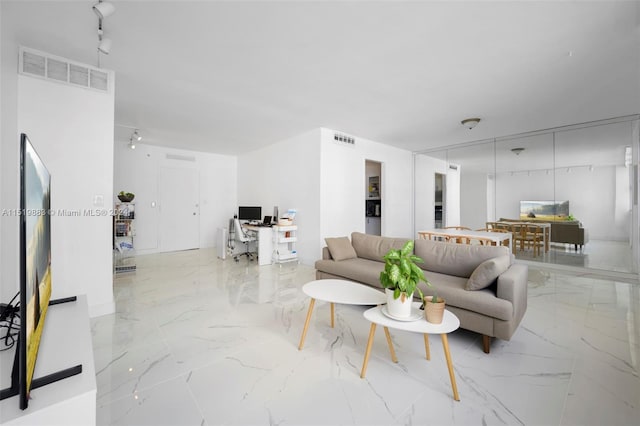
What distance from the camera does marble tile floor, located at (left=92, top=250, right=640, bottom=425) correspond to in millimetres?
1567

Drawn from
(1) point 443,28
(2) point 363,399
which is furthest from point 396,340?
(1) point 443,28

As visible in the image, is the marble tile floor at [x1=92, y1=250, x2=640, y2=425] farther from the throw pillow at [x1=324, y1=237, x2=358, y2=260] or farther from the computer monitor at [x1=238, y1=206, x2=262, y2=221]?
the computer monitor at [x1=238, y1=206, x2=262, y2=221]

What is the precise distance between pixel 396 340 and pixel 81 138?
3772 mm

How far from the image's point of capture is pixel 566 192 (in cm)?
544

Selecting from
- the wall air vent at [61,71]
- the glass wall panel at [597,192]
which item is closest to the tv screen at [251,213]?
the wall air vent at [61,71]

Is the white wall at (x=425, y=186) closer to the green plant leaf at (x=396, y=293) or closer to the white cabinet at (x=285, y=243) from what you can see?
the white cabinet at (x=285, y=243)

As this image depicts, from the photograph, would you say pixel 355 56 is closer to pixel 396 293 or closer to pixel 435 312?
pixel 396 293

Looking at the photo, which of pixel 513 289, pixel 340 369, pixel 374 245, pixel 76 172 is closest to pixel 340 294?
pixel 340 369

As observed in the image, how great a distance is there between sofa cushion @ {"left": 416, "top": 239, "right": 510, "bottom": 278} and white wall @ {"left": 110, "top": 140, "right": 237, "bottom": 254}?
6305 mm

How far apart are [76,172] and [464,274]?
427 centimetres

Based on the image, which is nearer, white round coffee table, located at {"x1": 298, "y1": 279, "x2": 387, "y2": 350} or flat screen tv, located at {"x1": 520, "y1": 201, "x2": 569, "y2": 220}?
white round coffee table, located at {"x1": 298, "y1": 279, "x2": 387, "y2": 350}

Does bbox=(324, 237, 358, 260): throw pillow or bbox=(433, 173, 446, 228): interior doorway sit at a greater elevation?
bbox=(433, 173, 446, 228): interior doorway

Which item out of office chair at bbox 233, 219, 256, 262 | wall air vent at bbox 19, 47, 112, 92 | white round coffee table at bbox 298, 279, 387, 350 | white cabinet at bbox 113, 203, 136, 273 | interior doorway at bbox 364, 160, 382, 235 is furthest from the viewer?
interior doorway at bbox 364, 160, 382, 235

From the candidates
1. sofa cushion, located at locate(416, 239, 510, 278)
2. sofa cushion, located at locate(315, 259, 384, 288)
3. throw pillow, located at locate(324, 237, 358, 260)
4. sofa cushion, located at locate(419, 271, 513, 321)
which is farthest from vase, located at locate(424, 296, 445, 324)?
throw pillow, located at locate(324, 237, 358, 260)
